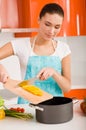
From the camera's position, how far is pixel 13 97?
4.71ft

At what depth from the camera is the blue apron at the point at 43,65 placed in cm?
107

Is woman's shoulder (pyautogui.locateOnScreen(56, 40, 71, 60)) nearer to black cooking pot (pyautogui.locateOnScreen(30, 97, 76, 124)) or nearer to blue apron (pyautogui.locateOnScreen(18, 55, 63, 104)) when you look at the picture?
blue apron (pyautogui.locateOnScreen(18, 55, 63, 104))

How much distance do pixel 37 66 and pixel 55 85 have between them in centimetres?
10

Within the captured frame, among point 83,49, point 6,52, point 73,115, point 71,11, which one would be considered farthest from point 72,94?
point 73,115

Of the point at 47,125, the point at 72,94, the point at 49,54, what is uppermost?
the point at 49,54

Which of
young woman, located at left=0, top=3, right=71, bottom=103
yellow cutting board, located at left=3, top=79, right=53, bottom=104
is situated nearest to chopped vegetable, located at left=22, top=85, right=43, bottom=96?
yellow cutting board, located at left=3, top=79, right=53, bottom=104

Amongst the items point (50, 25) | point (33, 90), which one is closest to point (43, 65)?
point (50, 25)

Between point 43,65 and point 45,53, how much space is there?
5 cm

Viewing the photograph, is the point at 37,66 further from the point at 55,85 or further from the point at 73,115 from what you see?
the point at 73,115

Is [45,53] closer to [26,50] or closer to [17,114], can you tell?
[26,50]

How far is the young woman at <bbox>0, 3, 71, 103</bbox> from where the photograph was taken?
106 cm

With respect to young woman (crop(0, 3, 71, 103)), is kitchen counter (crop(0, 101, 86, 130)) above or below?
below

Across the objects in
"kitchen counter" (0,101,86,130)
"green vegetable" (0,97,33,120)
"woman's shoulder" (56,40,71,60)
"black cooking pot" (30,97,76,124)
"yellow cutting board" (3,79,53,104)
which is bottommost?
"kitchen counter" (0,101,86,130)

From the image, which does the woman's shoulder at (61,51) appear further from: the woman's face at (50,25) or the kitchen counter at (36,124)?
the kitchen counter at (36,124)
